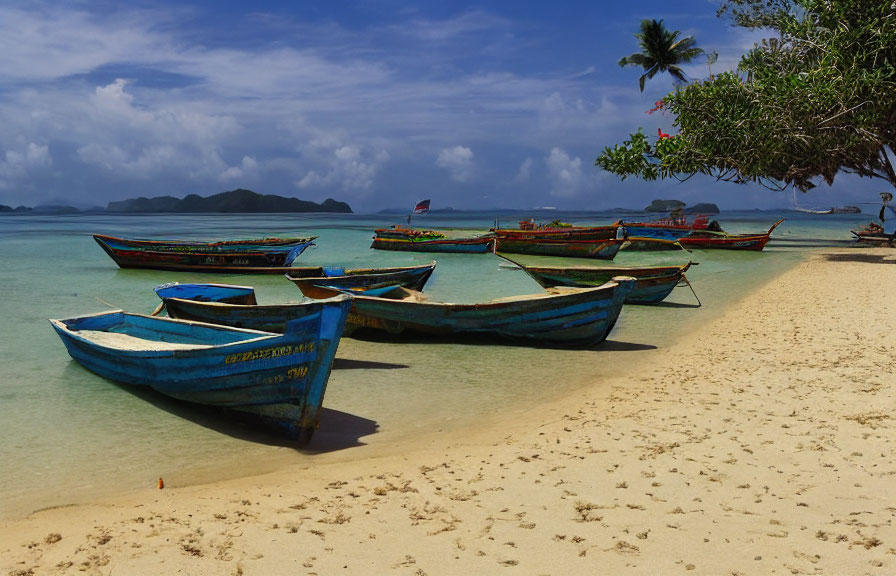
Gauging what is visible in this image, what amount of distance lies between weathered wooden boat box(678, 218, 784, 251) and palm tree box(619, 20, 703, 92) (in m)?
15.0

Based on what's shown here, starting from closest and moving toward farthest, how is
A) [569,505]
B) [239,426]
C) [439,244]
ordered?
[569,505], [239,426], [439,244]

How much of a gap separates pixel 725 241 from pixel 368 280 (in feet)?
84.2

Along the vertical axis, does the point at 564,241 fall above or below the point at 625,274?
above

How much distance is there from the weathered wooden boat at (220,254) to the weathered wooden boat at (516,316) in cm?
1322

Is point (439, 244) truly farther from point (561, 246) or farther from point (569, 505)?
point (569, 505)

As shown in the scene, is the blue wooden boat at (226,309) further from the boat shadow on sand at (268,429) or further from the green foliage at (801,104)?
the green foliage at (801,104)

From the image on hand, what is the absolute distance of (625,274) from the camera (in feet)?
52.5

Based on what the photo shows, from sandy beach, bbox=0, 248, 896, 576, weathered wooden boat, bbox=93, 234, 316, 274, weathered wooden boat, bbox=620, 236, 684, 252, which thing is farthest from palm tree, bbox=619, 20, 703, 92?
sandy beach, bbox=0, 248, 896, 576

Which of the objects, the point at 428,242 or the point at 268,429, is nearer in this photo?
the point at 268,429

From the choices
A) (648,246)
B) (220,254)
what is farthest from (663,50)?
(220,254)

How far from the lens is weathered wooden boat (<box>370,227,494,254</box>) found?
107 ft

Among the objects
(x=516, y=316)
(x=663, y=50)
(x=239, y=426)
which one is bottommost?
(x=239, y=426)

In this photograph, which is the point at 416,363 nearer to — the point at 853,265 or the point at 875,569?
the point at 875,569

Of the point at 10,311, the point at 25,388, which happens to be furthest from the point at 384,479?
the point at 10,311
